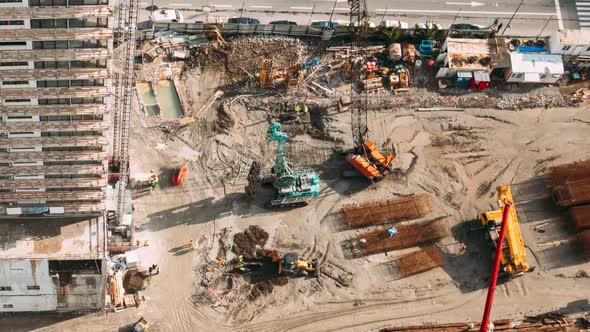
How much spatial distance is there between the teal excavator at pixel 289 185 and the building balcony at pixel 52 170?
2185 cm

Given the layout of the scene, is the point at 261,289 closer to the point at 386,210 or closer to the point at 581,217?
the point at 386,210

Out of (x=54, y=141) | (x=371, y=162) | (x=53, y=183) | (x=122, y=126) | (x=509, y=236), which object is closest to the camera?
(x=54, y=141)

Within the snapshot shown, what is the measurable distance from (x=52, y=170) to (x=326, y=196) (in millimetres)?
32930

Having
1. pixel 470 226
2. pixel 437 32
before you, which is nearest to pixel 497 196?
pixel 470 226

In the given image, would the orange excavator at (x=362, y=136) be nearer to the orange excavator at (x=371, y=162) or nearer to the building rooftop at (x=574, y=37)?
the orange excavator at (x=371, y=162)

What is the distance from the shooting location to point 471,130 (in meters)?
87.5

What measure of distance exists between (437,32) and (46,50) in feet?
192

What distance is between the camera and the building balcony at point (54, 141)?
191 feet

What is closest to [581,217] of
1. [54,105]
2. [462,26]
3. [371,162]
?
[371,162]

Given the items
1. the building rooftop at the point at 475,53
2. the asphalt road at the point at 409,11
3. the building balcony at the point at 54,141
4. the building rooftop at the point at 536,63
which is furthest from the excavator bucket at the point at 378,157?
the building balcony at the point at 54,141

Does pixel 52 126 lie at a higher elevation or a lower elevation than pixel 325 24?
lower

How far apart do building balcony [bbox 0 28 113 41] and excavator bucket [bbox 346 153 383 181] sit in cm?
3921

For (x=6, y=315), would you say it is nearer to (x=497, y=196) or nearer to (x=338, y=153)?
(x=338, y=153)

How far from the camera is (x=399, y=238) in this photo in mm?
79562
